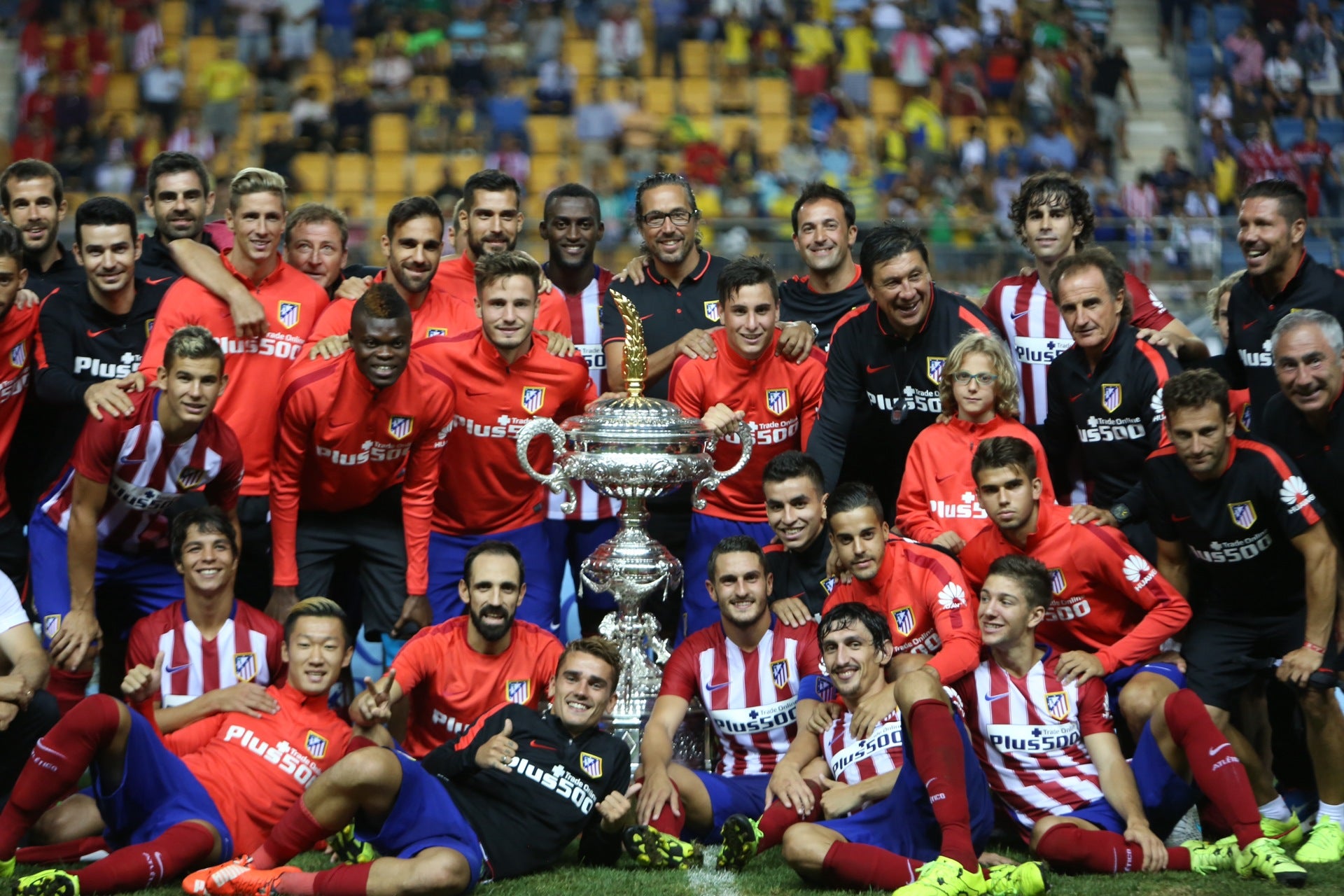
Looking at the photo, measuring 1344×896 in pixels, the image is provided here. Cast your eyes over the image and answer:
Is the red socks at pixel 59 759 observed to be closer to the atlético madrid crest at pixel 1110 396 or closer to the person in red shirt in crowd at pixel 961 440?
the person in red shirt in crowd at pixel 961 440

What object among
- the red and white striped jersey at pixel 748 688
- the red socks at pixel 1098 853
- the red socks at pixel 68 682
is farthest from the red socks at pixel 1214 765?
the red socks at pixel 68 682

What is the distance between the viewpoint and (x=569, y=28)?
16.4 meters

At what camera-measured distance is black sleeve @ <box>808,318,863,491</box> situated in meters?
5.80

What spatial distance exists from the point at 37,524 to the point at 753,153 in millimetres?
10030

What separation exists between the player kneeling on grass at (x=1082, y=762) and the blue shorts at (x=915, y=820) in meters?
0.21

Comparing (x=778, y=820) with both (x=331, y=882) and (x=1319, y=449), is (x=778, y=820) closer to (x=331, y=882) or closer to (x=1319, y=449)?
(x=331, y=882)

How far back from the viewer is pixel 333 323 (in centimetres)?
596

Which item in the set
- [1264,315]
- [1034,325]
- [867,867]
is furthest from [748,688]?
[1264,315]

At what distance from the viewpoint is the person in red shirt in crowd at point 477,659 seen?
16.6ft

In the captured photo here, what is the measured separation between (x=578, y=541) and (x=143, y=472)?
1855 mm

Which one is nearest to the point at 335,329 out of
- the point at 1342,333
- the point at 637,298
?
the point at 637,298

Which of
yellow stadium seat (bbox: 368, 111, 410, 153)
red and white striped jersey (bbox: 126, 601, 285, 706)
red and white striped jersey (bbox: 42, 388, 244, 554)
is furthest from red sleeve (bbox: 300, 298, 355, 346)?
yellow stadium seat (bbox: 368, 111, 410, 153)

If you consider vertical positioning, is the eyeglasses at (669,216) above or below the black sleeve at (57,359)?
above

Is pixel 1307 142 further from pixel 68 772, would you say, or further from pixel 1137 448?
pixel 68 772
